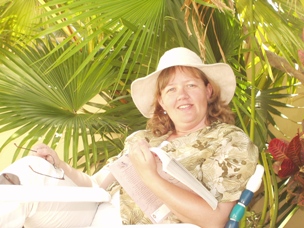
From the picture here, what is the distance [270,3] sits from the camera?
233cm

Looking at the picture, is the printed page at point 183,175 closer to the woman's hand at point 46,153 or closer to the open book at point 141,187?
the open book at point 141,187

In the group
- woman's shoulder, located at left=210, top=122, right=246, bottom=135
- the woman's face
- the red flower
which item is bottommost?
the red flower

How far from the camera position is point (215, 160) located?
1563 mm

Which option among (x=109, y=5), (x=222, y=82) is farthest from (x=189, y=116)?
(x=109, y=5)

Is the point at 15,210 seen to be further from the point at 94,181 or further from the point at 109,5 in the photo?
the point at 109,5

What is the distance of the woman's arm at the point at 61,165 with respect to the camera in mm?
1638

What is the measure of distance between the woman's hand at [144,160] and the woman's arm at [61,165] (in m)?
0.32

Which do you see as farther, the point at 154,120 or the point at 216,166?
the point at 154,120

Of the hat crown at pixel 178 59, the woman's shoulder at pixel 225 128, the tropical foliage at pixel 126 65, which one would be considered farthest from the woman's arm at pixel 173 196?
the tropical foliage at pixel 126 65

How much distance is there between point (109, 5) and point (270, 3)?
2.45 ft

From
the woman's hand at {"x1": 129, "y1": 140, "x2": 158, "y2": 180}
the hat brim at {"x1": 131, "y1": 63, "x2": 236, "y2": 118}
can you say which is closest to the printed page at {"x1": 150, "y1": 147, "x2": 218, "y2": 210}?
the woman's hand at {"x1": 129, "y1": 140, "x2": 158, "y2": 180}

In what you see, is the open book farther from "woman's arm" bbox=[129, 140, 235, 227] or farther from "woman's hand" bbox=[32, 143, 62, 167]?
"woman's hand" bbox=[32, 143, 62, 167]

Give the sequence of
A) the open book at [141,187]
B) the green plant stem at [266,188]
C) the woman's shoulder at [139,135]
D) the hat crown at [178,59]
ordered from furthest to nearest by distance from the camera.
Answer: the green plant stem at [266,188], the woman's shoulder at [139,135], the hat crown at [178,59], the open book at [141,187]

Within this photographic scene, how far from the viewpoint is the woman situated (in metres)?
1.46
